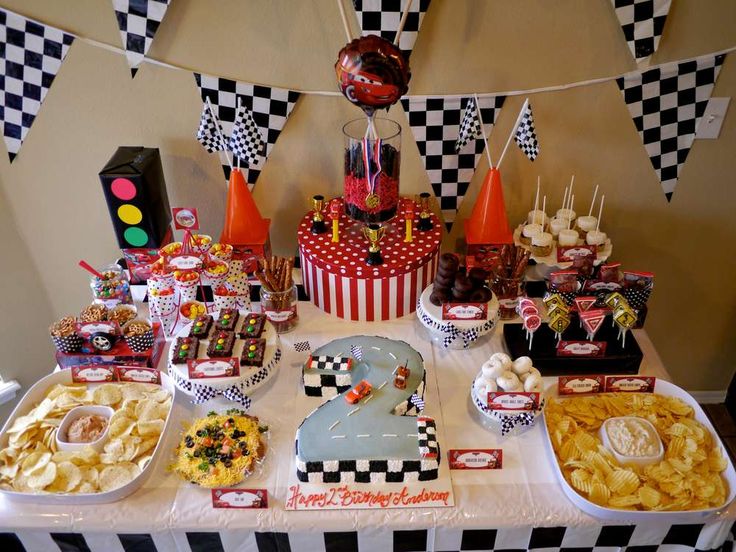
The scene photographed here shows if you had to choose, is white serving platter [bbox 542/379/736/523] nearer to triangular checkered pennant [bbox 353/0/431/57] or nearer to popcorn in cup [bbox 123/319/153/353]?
popcorn in cup [bbox 123/319/153/353]

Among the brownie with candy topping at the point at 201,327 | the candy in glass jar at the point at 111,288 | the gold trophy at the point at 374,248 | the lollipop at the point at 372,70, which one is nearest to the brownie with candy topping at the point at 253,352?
the brownie with candy topping at the point at 201,327

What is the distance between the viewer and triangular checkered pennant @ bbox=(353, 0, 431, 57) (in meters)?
2.09

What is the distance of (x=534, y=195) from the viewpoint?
8.39 feet

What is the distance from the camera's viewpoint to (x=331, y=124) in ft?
7.79

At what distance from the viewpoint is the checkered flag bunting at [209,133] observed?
220 cm

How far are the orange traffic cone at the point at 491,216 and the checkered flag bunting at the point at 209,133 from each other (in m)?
1.01

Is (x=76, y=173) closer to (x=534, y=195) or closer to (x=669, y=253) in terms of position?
(x=534, y=195)

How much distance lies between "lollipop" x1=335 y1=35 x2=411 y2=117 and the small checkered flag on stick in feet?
1.55

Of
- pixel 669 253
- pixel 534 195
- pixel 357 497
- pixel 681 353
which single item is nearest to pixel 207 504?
pixel 357 497

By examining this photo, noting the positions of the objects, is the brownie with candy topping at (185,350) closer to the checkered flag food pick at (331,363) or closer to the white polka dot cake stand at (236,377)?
the white polka dot cake stand at (236,377)

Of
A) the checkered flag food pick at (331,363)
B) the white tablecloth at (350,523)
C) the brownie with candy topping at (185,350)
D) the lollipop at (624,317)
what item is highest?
the lollipop at (624,317)

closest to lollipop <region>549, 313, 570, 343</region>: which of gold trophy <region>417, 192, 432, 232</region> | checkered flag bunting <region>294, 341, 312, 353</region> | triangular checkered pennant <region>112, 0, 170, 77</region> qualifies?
gold trophy <region>417, 192, 432, 232</region>

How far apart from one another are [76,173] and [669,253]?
2558 millimetres

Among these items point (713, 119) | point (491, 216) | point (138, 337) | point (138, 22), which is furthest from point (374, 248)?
point (713, 119)
